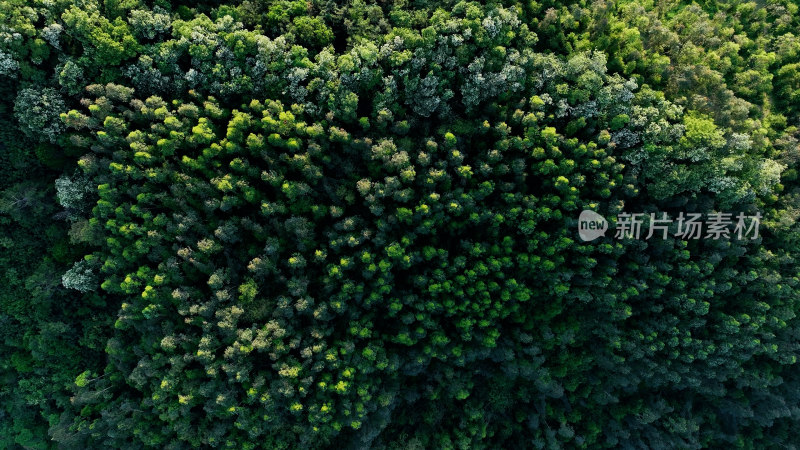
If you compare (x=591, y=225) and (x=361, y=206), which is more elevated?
(x=591, y=225)

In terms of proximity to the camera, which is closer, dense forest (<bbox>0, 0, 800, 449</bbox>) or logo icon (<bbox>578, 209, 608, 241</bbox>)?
dense forest (<bbox>0, 0, 800, 449</bbox>)

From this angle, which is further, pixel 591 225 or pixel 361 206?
pixel 591 225

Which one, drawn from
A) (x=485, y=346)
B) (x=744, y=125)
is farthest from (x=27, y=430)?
(x=744, y=125)

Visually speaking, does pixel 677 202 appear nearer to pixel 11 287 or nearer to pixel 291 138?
pixel 291 138

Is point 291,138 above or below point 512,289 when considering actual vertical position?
above
